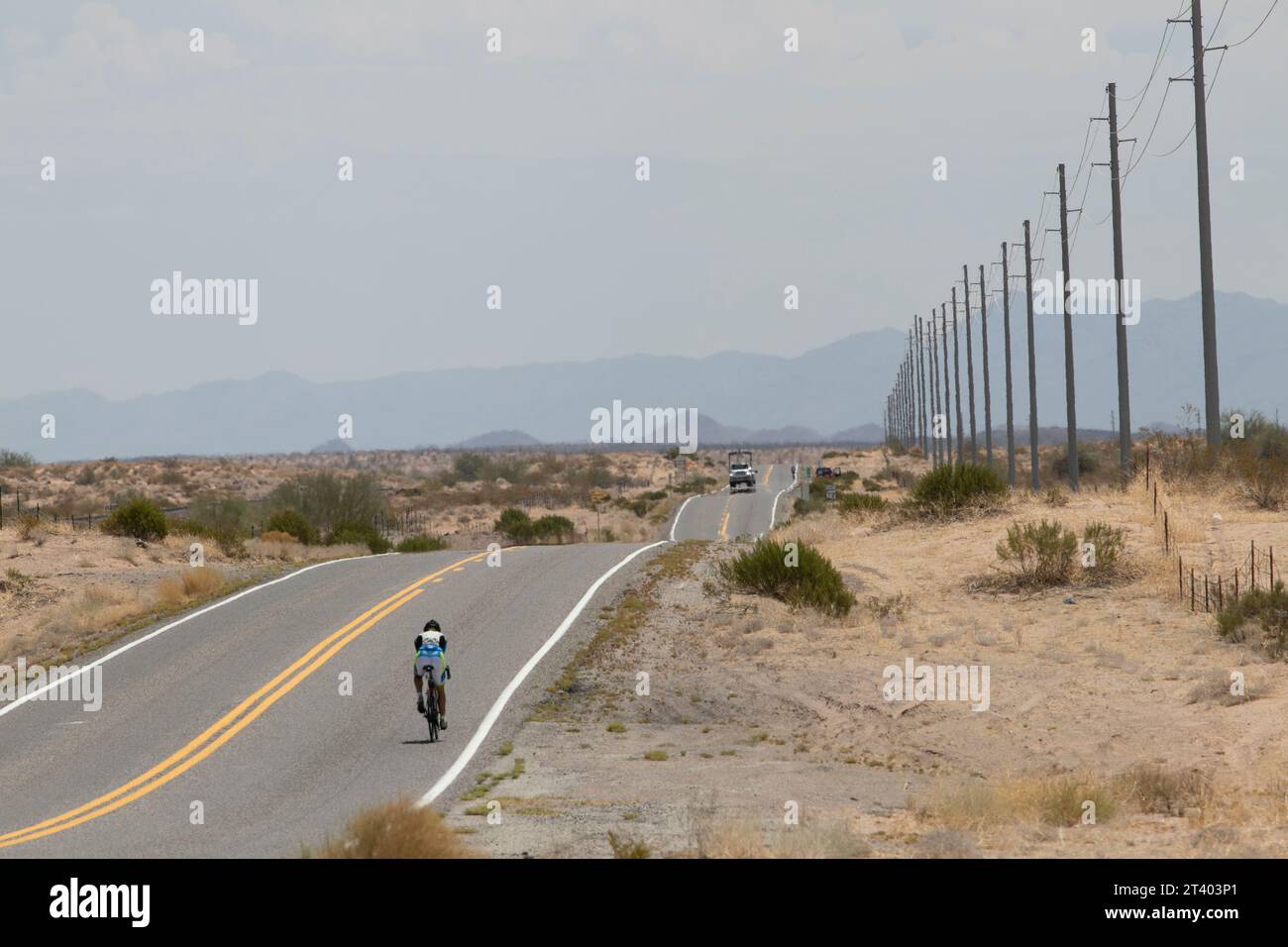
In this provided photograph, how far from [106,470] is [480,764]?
101063 millimetres

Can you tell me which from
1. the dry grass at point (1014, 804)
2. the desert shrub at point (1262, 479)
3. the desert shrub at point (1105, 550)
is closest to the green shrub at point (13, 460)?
the desert shrub at point (1262, 479)

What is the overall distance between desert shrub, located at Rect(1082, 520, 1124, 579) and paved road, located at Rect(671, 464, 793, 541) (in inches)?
931

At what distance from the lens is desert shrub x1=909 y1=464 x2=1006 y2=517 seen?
1406 inches

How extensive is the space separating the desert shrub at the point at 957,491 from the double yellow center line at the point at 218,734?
1424 centimetres

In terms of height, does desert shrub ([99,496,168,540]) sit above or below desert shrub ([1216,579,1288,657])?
above

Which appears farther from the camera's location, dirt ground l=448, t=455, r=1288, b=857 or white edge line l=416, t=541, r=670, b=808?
white edge line l=416, t=541, r=670, b=808

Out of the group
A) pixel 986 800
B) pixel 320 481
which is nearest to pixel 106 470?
pixel 320 481

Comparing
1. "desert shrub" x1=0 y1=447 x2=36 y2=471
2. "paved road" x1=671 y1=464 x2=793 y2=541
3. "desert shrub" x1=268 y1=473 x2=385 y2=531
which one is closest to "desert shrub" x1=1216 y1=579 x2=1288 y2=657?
"paved road" x1=671 y1=464 x2=793 y2=541

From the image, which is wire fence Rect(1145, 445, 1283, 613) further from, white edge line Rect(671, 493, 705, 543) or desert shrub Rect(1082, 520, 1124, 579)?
white edge line Rect(671, 493, 705, 543)

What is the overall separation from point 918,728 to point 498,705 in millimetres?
5081

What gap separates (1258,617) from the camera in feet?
70.0

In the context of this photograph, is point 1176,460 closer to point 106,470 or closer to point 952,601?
point 952,601
